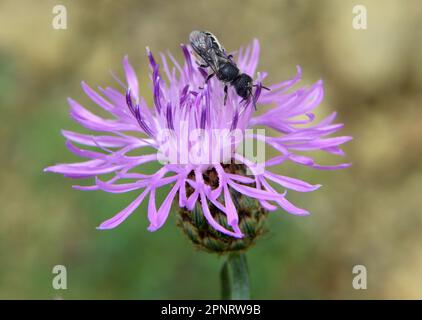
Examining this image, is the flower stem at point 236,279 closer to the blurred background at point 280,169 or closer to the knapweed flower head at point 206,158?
the knapweed flower head at point 206,158

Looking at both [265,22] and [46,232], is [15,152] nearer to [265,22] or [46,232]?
[46,232]

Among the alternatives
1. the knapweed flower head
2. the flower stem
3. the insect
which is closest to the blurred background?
the flower stem

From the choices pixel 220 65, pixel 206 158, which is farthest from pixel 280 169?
pixel 206 158

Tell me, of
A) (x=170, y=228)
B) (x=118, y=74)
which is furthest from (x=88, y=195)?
(x=118, y=74)

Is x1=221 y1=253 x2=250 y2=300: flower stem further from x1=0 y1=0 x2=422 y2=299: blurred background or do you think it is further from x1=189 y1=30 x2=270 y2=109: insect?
x1=0 y1=0 x2=422 y2=299: blurred background

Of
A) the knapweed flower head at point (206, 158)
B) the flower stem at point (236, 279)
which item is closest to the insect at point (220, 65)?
the knapweed flower head at point (206, 158)
